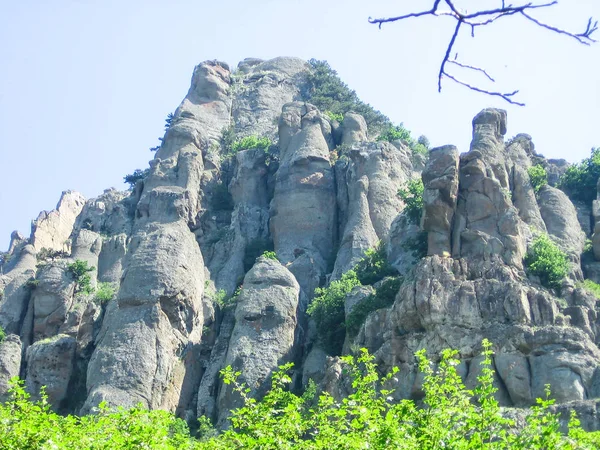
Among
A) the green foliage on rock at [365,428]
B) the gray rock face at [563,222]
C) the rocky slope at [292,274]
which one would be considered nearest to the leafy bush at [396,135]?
the rocky slope at [292,274]

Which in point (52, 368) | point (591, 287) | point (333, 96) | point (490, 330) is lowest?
point (52, 368)

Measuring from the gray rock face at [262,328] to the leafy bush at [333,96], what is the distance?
24605 millimetres

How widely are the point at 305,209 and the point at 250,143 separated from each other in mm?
12211

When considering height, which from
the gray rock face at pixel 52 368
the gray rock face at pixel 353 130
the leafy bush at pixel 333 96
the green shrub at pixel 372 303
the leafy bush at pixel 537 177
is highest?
the leafy bush at pixel 333 96

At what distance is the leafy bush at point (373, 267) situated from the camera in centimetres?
4375

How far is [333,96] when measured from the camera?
7275 centimetres

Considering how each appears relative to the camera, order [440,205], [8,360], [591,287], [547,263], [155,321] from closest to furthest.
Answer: [547,263], [591,287], [155,321], [440,205], [8,360]

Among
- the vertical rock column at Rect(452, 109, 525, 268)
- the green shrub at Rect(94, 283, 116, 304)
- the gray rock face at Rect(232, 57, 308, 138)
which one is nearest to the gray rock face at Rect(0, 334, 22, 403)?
the green shrub at Rect(94, 283, 116, 304)

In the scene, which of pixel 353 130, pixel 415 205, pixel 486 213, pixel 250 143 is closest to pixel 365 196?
pixel 415 205

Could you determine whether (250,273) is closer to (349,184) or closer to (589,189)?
(349,184)

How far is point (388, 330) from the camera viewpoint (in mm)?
36406

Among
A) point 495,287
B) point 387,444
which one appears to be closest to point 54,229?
point 495,287

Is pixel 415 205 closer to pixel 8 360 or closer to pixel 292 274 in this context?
pixel 292 274

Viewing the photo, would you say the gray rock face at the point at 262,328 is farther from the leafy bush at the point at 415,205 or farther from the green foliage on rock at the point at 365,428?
the green foliage on rock at the point at 365,428
